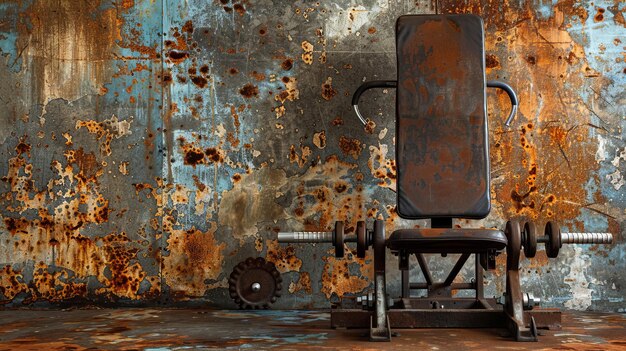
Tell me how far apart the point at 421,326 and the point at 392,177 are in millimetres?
1087

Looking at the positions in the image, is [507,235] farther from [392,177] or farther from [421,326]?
[392,177]

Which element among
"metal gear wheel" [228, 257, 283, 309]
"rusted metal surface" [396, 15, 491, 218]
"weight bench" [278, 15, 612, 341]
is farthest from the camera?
"metal gear wheel" [228, 257, 283, 309]

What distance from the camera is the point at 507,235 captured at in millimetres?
3070

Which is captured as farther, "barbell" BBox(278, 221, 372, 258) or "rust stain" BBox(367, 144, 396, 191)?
"rust stain" BBox(367, 144, 396, 191)

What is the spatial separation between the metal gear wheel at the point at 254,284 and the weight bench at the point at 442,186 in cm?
63

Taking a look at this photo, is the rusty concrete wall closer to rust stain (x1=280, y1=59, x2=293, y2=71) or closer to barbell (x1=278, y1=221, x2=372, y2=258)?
rust stain (x1=280, y1=59, x2=293, y2=71)

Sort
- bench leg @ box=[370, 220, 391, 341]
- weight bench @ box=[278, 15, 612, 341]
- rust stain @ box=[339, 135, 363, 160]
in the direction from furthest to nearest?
rust stain @ box=[339, 135, 363, 160] → weight bench @ box=[278, 15, 612, 341] → bench leg @ box=[370, 220, 391, 341]

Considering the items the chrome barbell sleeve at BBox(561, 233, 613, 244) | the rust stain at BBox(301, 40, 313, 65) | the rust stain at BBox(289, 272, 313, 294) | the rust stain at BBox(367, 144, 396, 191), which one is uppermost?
the rust stain at BBox(301, 40, 313, 65)

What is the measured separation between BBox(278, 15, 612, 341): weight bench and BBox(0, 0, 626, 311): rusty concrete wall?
0.48 metres

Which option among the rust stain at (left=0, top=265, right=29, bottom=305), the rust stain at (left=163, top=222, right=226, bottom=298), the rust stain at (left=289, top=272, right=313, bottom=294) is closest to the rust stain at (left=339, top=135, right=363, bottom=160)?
the rust stain at (left=289, top=272, right=313, bottom=294)

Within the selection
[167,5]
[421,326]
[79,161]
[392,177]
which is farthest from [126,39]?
[421,326]

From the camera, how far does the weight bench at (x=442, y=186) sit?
309 cm

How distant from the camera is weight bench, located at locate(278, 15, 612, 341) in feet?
10.1

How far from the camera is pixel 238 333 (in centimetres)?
309
